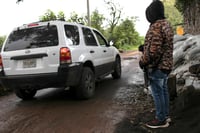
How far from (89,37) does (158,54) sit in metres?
3.59

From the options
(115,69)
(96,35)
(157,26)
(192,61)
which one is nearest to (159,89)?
(157,26)

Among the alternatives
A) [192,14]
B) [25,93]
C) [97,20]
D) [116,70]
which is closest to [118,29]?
[97,20]

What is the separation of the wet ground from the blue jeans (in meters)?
0.25

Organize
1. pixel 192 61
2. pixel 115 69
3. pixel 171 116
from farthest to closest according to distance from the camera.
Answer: pixel 115 69
pixel 192 61
pixel 171 116

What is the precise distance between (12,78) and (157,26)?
3630 mm

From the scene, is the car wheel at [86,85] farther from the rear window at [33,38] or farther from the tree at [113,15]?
the tree at [113,15]

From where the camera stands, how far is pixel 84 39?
715 cm

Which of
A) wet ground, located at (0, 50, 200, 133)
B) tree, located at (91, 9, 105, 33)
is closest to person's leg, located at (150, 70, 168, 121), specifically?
wet ground, located at (0, 50, 200, 133)

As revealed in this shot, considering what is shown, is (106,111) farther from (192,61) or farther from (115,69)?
(115,69)

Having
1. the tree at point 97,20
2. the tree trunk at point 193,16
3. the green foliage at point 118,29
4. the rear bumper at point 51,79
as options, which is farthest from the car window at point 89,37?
the tree at point 97,20

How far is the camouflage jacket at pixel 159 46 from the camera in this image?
13.9 feet

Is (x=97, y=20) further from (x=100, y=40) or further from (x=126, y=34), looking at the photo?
(x=100, y=40)

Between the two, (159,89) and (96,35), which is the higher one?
(96,35)

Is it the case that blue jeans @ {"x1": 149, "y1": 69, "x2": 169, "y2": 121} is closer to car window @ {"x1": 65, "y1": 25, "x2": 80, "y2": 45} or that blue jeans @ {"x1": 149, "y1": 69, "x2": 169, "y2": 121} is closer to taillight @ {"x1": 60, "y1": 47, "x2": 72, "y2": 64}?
taillight @ {"x1": 60, "y1": 47, "x2": 72, "y2": 64}
